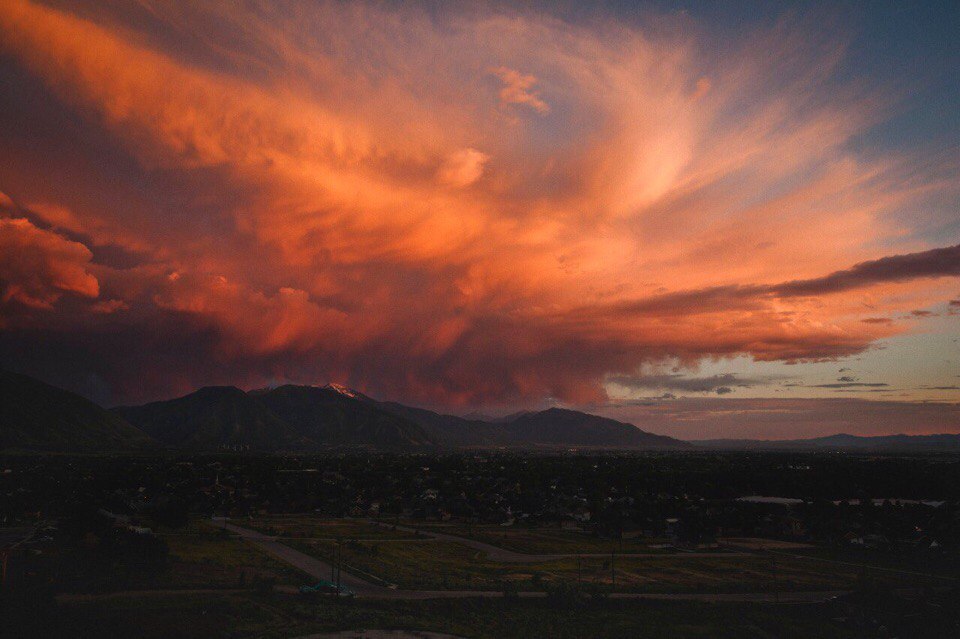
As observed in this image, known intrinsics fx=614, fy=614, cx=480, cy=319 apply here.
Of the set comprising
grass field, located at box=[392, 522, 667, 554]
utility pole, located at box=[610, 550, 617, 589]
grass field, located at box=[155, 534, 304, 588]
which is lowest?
grass field, located at box=[392, 522, 667, 554]

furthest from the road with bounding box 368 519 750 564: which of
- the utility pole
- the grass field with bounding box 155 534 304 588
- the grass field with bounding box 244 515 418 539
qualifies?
the grass field with bounding box 155 534 304 588

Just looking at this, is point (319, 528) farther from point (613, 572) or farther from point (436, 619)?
point (436, 619)

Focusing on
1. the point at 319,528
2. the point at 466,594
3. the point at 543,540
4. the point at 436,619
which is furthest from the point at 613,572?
the point at 319,528

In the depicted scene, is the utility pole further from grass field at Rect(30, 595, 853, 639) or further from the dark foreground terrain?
grass field at Rect(30, 595, 853, 639)

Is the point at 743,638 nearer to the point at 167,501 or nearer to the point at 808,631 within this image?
the point at 808,631

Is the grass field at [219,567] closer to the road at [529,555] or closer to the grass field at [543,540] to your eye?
the road at [529,555]

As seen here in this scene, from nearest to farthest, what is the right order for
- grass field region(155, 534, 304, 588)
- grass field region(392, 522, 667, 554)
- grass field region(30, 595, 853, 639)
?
grass field region(30, 595, 853, 639), grass field region(155, 534, 304, 588), grass field region(392, 522, 667, 554)

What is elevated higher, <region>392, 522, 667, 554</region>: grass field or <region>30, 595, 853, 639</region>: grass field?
<region>30, 595, 853, 639</region>: grass field
